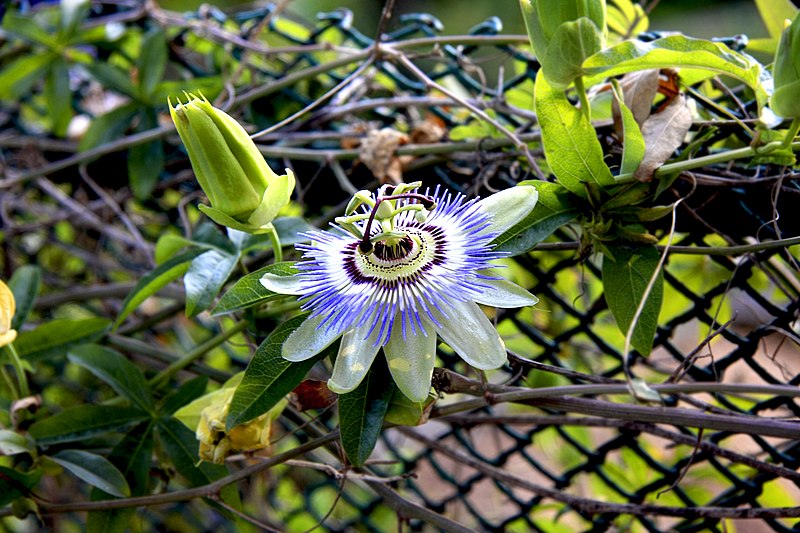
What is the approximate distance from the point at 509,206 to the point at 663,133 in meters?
0.16

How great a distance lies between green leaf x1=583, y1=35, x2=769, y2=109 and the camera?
561mm

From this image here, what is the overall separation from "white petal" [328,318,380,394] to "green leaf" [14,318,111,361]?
1.46ft

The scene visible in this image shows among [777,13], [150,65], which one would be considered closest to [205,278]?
[150,65]

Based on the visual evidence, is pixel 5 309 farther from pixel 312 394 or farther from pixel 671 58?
pixel 671 58

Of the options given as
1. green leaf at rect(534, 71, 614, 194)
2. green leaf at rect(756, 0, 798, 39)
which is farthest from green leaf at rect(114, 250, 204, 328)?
green leaf at rect(756, 0, 798, 39)

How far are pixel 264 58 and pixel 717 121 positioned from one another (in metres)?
0.69

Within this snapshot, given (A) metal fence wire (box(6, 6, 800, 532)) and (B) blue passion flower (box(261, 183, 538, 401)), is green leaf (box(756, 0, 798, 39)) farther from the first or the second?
(B) blue passion flower (box(261, 183, 538, 401))

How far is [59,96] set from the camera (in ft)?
3.86

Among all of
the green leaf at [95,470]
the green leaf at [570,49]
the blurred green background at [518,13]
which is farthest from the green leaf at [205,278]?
the blurred green background at [518,13]

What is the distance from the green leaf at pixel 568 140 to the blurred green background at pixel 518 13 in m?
3.56

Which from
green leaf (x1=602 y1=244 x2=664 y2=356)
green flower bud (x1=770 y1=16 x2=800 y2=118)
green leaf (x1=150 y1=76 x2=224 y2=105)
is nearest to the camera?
green flower bud (x1=770 y1=16 x2=800 y2=118)

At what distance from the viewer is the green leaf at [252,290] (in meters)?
0.61

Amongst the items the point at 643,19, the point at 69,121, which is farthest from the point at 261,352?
the point at 69,121

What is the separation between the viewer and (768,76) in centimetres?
69
